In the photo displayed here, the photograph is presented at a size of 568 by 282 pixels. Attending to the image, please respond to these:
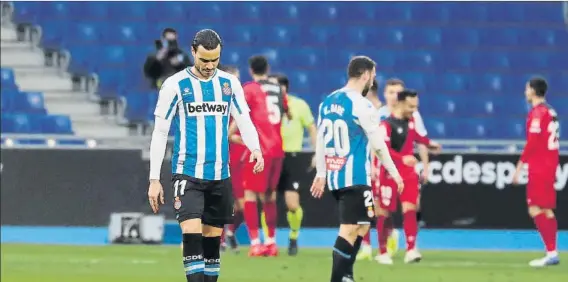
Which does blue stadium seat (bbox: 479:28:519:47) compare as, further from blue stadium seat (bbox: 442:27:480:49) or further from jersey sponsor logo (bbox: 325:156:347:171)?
jersey sponsor logo (bbox: 325:156:347:171)

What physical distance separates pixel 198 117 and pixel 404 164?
243 inches

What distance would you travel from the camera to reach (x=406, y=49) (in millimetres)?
24688

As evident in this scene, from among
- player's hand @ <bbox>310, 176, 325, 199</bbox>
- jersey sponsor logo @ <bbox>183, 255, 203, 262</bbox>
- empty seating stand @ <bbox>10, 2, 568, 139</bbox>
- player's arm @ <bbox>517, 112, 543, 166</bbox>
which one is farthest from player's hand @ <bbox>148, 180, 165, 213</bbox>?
empty seating stand @ <bbox>10, 2, 568, 139</bbox>

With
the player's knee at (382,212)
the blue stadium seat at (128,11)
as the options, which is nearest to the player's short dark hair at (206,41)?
the player's knee at (382,212)

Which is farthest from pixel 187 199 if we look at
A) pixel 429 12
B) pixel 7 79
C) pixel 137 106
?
pixel 429 12

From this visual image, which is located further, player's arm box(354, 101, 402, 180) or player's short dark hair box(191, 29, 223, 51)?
player's arm box(354, 101, 402, 180)

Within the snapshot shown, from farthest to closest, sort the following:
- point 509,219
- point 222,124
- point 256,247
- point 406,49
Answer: point 406,49 → point 509,219 → point 256,247 → point 222,124

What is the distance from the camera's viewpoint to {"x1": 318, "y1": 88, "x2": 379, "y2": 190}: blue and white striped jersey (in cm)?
988

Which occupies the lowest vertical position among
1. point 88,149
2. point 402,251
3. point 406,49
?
point 402,251

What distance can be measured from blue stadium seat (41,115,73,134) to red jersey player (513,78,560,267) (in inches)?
395

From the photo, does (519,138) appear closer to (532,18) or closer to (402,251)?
(532,18)

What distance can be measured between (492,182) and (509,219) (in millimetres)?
533

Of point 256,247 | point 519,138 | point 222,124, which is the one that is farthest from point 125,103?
point 222,124

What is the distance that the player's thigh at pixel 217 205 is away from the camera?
855cm
